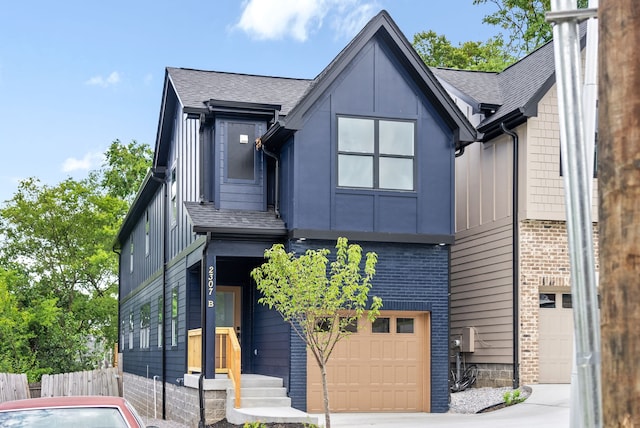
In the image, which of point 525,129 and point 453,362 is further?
point 453,362

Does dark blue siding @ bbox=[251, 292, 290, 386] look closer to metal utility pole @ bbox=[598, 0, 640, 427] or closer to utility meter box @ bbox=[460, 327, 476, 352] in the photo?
utility meter box @ bbox=[460, 327, 476, 352]

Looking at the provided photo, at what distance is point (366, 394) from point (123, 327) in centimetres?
2141

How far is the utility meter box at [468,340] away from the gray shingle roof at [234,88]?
658 centimetres

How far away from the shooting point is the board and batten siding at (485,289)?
69.4 ft

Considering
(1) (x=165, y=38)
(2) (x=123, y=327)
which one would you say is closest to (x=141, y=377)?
(2) (x=123, y=327)

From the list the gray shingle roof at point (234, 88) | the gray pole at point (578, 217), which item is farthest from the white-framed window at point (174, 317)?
the gray pole at point (578, 217)

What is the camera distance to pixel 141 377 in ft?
96.8

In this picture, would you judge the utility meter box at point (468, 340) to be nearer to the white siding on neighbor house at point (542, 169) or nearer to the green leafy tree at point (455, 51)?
the white siding on neighbor house at point (542, 169)

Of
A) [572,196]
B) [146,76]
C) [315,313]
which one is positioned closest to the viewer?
[572,196]

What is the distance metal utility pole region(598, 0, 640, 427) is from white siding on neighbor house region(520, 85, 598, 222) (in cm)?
1644

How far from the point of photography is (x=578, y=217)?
5.39 m

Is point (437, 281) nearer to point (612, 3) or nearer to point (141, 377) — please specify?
point (141, 377)

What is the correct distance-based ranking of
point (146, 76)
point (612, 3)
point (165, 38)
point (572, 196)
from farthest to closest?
point (146, 76)
point (165, 38)
point (572, 196)
point (612, 3)

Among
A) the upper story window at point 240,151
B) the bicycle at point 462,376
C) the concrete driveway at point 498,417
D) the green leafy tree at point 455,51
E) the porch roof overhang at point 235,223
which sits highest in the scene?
the green leafy tree at point 455,51
